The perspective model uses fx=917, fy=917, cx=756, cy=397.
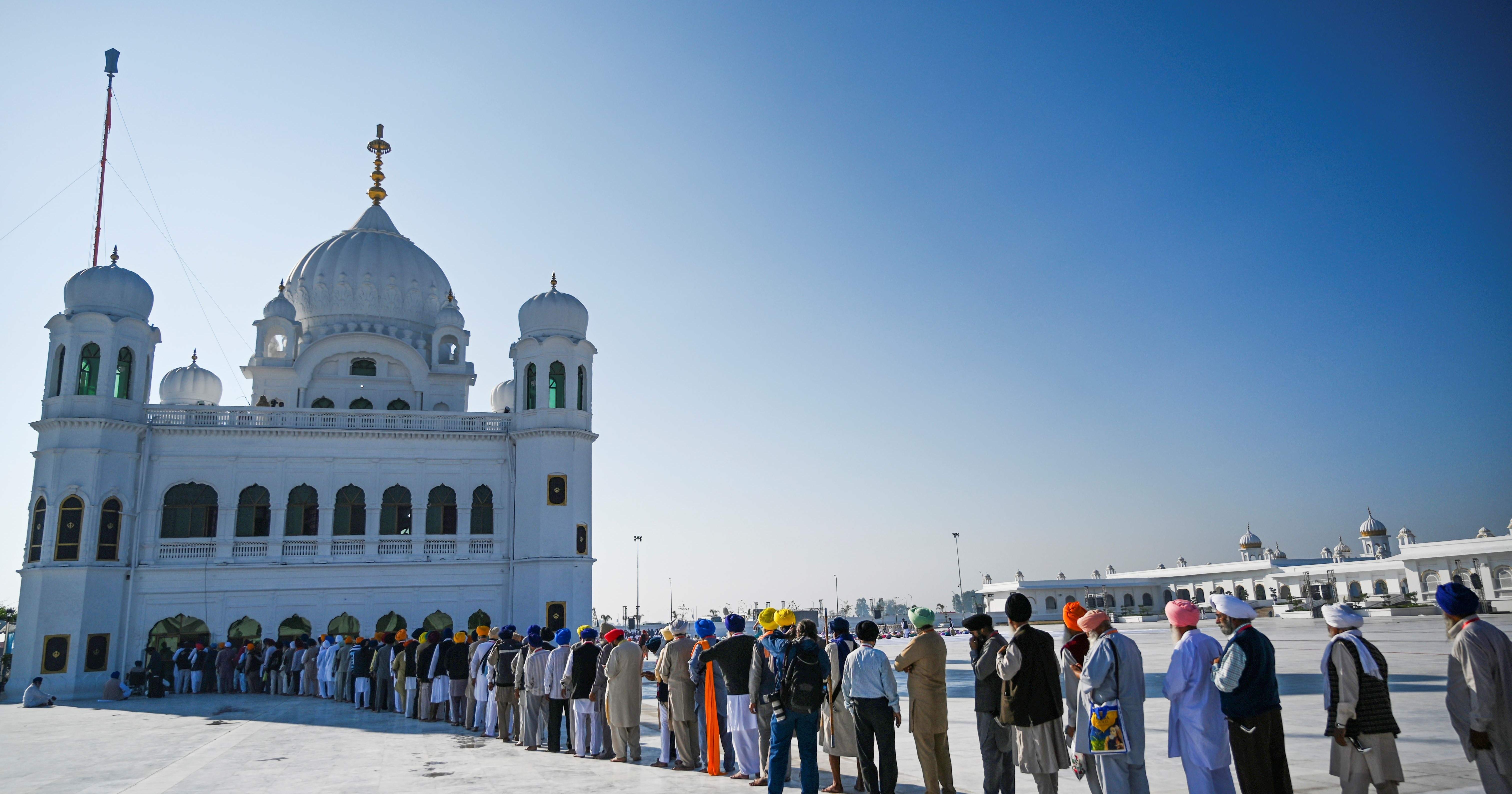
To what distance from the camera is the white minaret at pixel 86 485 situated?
998 inches

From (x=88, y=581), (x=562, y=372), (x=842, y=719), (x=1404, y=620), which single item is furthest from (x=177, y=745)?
(x=1404, y=620)

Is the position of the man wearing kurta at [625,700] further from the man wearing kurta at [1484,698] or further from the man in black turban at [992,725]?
the man wearing kurta at [1484,698]

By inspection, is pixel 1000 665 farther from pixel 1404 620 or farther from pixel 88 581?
pixel 1404 620

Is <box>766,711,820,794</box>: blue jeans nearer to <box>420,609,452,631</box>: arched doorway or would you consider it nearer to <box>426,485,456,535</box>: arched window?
<box>420,609,452,631</box>: arched doorway

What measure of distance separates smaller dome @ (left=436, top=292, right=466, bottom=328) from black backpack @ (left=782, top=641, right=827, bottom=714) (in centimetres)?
3096

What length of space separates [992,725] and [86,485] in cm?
2812

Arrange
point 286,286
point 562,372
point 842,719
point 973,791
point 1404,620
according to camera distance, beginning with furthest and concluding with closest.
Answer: point 286,286 < point 1404,620 < point 562,372 < point 842,719 < point 973,791

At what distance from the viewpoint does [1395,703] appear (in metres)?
12.1

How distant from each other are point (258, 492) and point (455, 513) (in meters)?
5.94

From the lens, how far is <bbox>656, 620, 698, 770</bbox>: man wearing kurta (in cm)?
1084

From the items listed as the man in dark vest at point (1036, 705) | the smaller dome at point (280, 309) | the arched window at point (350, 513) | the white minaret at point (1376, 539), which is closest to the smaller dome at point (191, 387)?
the smaller dome at point (280, 309)

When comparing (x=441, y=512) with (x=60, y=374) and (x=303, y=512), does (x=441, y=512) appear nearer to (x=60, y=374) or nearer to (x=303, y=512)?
(x=303, y=512)

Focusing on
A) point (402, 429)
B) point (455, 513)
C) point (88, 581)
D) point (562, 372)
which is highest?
point (562, 372)

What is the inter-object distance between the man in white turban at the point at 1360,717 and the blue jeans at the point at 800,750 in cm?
413
